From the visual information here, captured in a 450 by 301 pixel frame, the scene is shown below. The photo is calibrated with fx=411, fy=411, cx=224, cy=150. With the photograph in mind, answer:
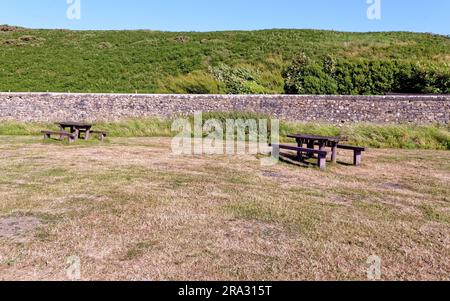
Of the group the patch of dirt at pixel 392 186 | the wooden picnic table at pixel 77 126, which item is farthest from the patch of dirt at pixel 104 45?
the patch of dirt at pixel 392 186

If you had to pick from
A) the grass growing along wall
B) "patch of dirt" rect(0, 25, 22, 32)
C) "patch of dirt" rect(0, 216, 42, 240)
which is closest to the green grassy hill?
"patch of dirt" rect(0, 25, 22, 32)

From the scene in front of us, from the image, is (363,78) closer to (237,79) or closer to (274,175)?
(237,79)

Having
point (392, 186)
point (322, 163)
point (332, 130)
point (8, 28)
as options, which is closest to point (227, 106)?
point (332, 130)

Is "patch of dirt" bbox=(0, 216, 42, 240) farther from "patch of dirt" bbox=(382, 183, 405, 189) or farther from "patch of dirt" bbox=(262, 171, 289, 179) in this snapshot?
"patch of dirt" bbox=(382, 183, 405, 189)

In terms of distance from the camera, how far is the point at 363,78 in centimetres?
2202

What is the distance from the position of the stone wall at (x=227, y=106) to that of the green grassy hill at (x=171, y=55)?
5.60m

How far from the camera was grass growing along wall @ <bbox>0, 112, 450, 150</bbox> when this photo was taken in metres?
14.0

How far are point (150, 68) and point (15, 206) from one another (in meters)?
21.8

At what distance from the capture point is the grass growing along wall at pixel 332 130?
14.0 metres

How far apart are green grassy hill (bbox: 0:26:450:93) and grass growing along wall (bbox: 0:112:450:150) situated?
629 centimetres

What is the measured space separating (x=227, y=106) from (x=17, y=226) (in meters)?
11.6

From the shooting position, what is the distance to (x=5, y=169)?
8.78 meters

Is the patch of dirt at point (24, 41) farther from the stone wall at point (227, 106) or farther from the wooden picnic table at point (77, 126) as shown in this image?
the wooden picnic table at point (77, 126)
